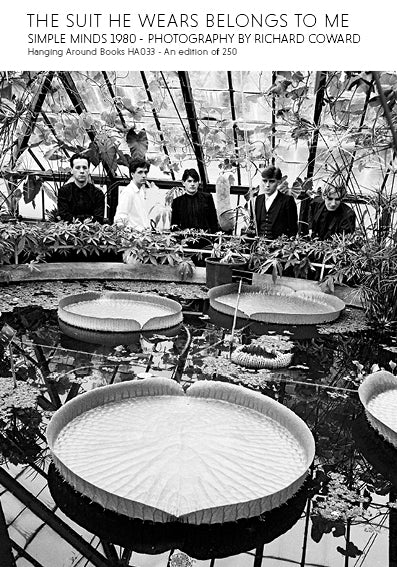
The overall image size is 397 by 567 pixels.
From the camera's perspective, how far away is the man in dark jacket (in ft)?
16.6

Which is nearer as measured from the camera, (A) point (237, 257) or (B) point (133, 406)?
(B) point (133, 406)

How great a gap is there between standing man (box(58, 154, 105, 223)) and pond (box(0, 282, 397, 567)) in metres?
2.12

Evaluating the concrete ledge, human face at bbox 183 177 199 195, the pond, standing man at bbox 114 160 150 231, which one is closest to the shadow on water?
the pond

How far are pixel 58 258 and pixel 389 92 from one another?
9.85ft

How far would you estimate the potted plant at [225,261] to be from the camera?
4453mm

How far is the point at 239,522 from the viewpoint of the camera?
1687 millimetres
